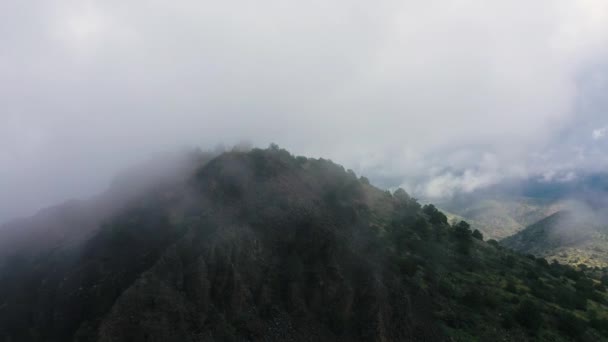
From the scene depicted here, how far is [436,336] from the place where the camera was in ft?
108

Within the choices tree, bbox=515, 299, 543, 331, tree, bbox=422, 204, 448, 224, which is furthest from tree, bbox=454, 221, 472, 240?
tree, bbox=515, 299, 543, 331

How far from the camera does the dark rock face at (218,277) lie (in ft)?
98.9

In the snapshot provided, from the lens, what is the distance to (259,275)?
35.6 meters

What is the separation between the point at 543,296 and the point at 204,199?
43.2 m

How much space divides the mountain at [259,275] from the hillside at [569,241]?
322 ft

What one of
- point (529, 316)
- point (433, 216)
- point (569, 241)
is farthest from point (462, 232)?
point (569, 241)

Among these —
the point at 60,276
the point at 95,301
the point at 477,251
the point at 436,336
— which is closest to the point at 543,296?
the point at 477,251

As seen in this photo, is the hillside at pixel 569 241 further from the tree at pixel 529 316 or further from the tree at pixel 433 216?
the tree at pixel 529 316

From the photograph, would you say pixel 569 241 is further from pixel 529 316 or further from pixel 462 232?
pixel 529 316

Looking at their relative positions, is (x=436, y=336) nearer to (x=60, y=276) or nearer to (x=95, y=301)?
(x=95, y=301)

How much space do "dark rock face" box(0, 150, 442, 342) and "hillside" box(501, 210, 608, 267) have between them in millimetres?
120720

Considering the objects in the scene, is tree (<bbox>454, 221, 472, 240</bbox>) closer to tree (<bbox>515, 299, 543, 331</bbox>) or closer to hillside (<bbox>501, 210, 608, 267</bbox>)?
tree (<bbox>515, 299, 543, 331</bbox>)

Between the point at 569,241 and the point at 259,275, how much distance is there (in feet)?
581

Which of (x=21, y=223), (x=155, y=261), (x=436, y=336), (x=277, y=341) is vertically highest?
(x=436, y=336)
